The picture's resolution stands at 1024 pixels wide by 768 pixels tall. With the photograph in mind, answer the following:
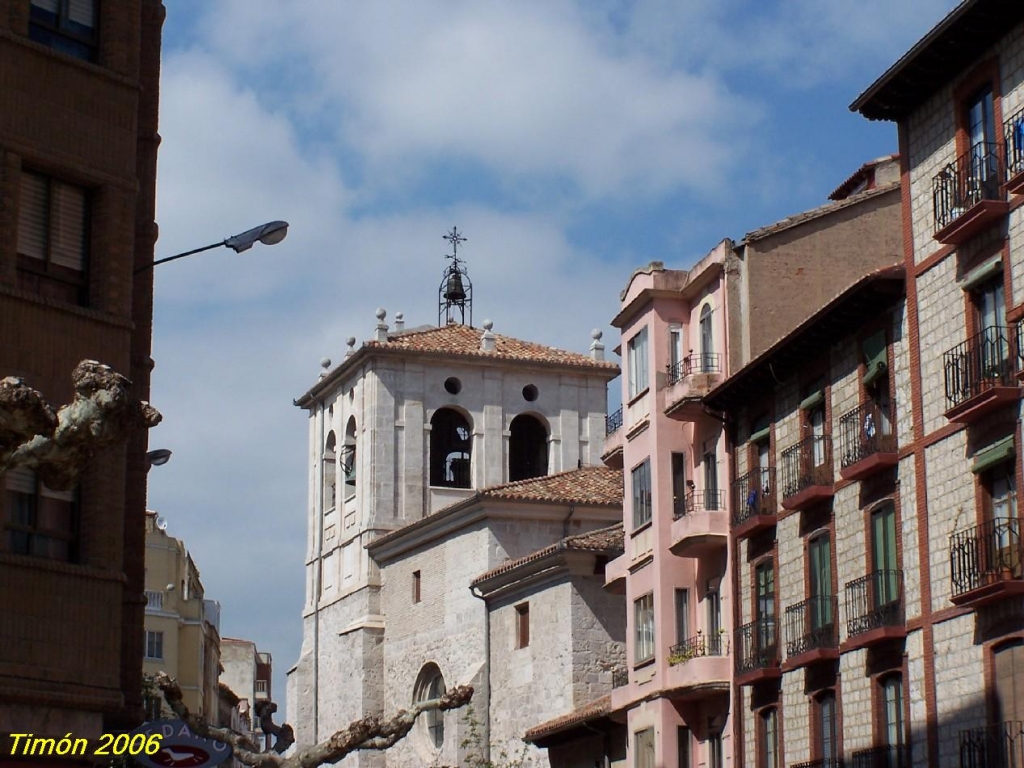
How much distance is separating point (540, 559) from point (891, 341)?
795 inches

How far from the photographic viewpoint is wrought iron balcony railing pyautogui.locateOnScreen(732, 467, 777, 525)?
123 ft

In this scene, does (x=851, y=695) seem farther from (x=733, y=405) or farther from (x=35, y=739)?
(x=35, y=739)

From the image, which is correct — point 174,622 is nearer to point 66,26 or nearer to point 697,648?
point 697,648

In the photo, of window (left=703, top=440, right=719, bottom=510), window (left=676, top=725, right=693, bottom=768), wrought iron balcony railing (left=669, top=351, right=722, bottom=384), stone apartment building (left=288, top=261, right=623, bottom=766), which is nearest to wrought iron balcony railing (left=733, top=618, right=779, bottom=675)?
window (left=703, top=440, right=719, bottom=510)

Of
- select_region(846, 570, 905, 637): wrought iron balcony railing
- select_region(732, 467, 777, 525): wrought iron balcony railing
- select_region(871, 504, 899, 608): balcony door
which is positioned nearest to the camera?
select_region(846, 570, 905, 637): wrought iron balcony railing

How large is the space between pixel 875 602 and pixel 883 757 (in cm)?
240

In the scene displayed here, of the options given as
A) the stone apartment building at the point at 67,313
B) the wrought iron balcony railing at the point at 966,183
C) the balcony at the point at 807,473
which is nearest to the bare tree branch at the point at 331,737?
the stone apartment building at the point at 67,313

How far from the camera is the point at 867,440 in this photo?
108 feet

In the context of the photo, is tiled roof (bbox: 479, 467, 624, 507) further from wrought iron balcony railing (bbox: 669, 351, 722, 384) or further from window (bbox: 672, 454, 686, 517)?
wrought iron balcony railing (bbox: 669, 351, 722, 384)

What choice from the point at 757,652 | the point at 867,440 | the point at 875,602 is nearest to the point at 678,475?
the point at 757,652

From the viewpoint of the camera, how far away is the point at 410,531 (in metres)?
63.0

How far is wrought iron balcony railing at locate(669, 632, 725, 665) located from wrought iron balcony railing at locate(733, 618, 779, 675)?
1.23 meters

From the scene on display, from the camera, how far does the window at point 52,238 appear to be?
25078 mm

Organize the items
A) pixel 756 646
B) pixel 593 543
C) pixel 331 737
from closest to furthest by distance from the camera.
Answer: pixel 331 737 → pixel 756 646 → pixel 593 543
